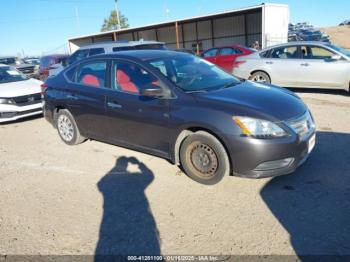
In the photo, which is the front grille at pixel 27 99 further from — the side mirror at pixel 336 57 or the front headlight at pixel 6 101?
the side mirror at pixel 336 57

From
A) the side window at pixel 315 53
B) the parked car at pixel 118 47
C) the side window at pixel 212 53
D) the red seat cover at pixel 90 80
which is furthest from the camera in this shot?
the side window at pixel 212 53

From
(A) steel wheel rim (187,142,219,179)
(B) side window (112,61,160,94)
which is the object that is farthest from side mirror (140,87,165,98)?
(A) steel wheel rim (187,142,219,179)

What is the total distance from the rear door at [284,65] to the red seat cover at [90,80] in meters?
6.12

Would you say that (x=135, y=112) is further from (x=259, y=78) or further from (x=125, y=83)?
(x=259, y=78)

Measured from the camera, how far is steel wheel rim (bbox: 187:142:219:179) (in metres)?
3.94

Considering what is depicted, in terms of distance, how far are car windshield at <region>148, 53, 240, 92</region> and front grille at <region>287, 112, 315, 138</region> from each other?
3.76 feet

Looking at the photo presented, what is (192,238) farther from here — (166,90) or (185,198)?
(166,90)

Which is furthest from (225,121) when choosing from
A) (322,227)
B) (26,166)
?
(26,166)

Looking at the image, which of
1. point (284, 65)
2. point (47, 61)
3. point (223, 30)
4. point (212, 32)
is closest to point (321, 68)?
point (284, 65)

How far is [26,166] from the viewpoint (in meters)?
5.20

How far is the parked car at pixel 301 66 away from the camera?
8.63m

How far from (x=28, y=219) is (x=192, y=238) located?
1878 millimetres

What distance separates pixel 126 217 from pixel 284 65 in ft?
24.8

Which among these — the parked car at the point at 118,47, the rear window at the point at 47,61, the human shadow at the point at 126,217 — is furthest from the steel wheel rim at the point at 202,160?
the rear window at the point at 47,61
